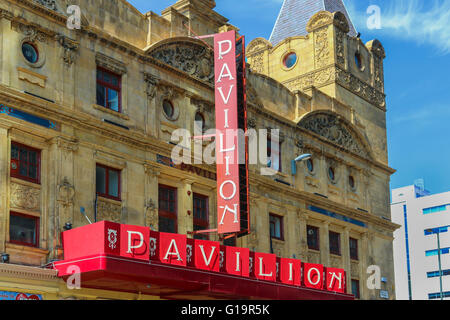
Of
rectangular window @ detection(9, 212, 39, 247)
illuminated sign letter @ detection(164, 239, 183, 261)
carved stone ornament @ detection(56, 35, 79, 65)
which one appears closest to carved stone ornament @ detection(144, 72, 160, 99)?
carved stone ornament @ detection(56, 35, 79, 65)

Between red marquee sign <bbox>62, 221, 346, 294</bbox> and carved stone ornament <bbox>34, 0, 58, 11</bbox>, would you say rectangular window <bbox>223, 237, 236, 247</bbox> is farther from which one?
carved stone ornament <bbox>34, 0, 58, 11</bbox>

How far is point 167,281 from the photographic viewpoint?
2478 cm

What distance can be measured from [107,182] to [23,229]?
159 inches

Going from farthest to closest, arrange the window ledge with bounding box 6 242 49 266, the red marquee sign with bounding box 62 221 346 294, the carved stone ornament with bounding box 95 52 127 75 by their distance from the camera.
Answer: the carved stone ornament with bounding box 95 52 127 75
the window ledge with bounding box 6 242 49 266
the red marquee sign with bounding box 62 221 346 294

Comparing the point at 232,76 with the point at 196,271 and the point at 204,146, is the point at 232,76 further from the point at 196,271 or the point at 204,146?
the point at 196,271

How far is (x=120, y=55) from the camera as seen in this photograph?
2891cm

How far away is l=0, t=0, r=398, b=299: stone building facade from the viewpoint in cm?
2488

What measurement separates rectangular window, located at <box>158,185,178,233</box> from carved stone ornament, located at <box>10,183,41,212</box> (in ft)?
18.8

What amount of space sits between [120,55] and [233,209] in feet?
23.7

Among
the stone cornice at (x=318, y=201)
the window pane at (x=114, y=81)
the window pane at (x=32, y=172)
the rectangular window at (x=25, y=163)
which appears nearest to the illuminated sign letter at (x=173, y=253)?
the rectangular window at (x=25, y=163)

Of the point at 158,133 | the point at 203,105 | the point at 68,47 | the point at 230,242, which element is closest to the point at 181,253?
the point at 158,133

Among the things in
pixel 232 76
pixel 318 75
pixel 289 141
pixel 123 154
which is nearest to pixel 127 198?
pixel 123 154

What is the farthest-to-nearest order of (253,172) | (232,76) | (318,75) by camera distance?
(318,75), (253,172), (232,76)

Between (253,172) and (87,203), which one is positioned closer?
(87,203)
